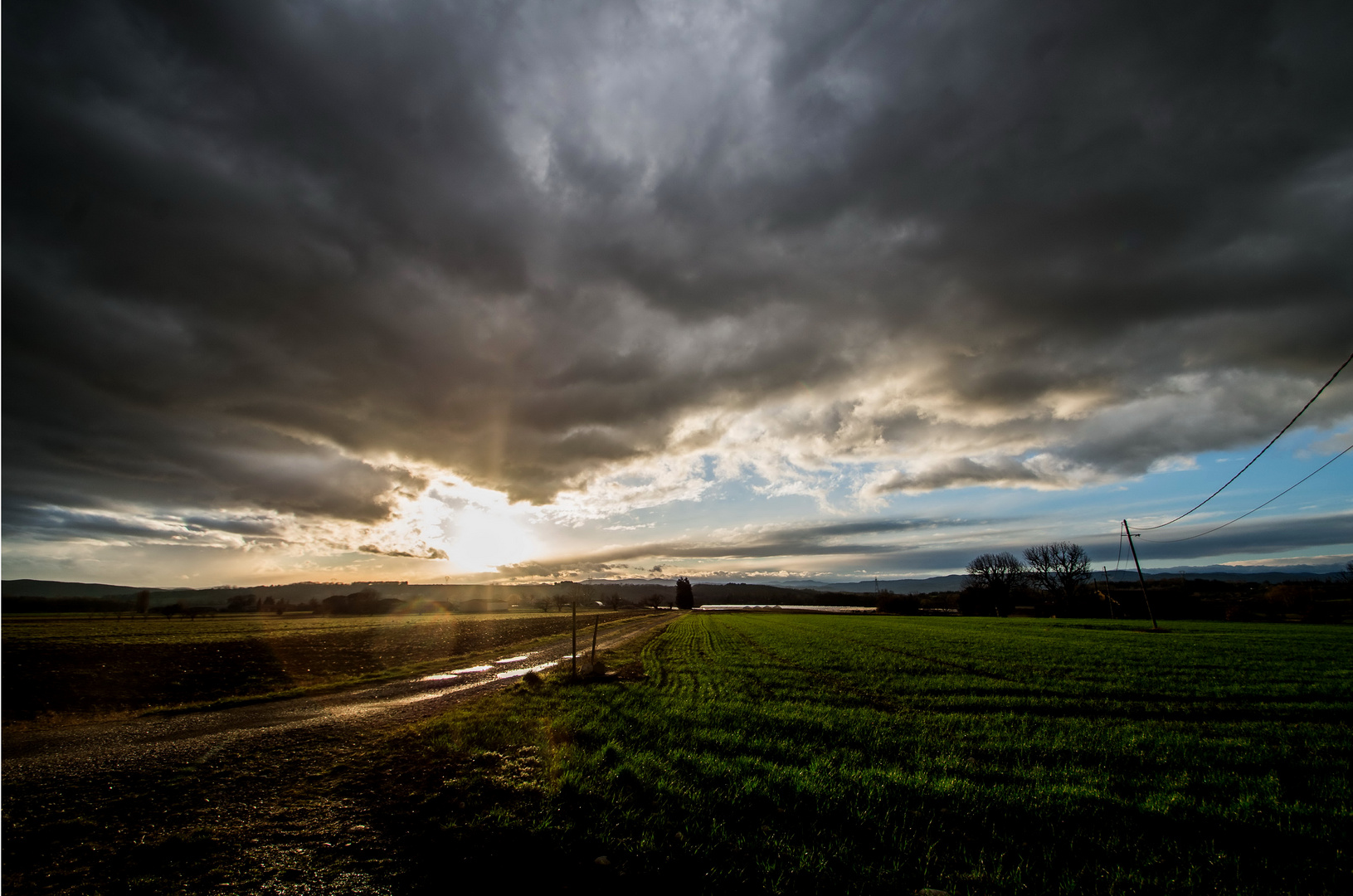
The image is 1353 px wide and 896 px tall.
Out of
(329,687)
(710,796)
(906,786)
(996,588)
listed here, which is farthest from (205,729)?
(996,588)

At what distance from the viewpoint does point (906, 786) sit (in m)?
8.36

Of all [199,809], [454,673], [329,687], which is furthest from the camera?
[454,673]

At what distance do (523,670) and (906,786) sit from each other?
2320cm

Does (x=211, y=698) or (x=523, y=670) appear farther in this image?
(x=523, y=670)

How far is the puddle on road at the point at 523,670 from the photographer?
25205 millimetres

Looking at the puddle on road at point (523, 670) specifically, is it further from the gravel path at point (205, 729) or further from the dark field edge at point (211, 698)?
the dark field edge at point (211, 698)

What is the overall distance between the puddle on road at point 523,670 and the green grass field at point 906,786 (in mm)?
7952

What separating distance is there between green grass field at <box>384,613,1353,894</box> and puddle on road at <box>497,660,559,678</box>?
26.1 feet

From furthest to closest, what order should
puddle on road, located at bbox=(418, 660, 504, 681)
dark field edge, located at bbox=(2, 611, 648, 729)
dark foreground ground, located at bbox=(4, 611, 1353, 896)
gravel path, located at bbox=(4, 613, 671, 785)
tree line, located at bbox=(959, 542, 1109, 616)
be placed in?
1. tree line, located at bbox=(959, 542, 1109, 616)
2. puddle on road, located at bbox=(418, 660, 504, 681)
3. dark field edge, located at bbox=(2, 611, 648, 729)
4. gravel path, located at bbox=(4, 613, 671, 785)
5. dark foreground ground, located at bbox=(4, 611, 1353, 896)

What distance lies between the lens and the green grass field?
6.03 meters

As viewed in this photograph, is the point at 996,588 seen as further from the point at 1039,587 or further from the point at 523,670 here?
the point at 523,670

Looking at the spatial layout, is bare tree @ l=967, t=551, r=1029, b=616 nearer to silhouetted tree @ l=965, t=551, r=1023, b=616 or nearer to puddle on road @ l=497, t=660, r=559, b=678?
silhouetted tree @ l=965, t=551, r=1023, b=616

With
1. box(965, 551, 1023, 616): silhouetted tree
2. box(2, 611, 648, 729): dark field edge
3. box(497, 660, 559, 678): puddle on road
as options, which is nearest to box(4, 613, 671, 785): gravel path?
box(2, 611, 648, 729): dark field edge

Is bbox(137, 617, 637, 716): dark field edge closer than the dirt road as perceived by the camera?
No
